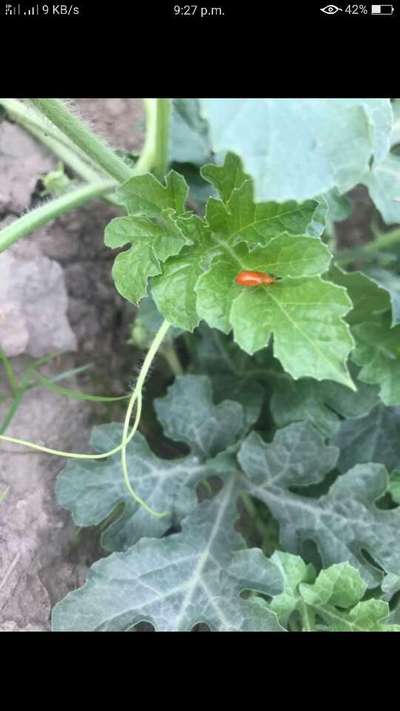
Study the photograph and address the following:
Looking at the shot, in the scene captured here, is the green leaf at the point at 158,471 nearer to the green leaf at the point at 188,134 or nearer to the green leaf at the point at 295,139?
the green leaf at the point at 188,134

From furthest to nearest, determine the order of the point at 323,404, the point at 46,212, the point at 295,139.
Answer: the point at 323,404
the point at 46,212
the point at 295,139

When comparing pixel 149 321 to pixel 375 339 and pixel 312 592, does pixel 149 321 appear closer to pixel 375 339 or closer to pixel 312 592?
pixel 375 339

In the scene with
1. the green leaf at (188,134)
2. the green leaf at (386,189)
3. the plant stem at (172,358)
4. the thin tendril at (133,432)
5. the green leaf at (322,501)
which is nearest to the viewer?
the thin tendril at (133,432)

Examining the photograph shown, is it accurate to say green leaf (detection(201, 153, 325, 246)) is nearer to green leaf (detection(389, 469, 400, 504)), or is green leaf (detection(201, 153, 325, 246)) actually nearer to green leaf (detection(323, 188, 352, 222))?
green leaf (detection(323, 188, 352, 222))
